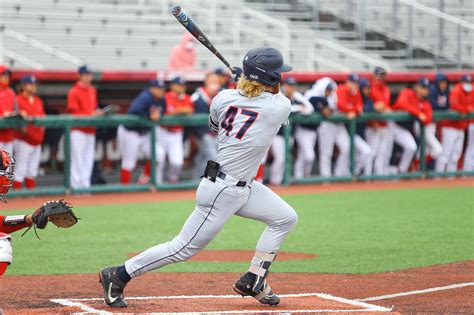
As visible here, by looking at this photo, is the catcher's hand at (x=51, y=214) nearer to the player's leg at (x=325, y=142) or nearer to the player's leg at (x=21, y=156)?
the player's leg at (x=21, y=156)

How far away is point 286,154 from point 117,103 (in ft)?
10.6

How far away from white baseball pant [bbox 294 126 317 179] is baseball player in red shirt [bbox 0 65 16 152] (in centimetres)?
485

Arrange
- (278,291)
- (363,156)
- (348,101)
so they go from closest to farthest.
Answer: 1. (278,291)
2. (348,101)
3. (363,156)

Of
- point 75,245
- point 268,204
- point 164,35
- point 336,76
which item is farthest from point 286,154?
point 268,204

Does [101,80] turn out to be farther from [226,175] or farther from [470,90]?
[226,175]

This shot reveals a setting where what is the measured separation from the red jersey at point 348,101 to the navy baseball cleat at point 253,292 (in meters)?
10.1

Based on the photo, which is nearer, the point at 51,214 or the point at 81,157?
the point at 51,214

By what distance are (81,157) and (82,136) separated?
310 mm

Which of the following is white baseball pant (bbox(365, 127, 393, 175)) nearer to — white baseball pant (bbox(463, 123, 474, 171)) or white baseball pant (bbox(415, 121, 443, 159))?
white baseball pant (bbox(415, 121, 443, 159))

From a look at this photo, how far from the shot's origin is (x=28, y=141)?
13.4 meters

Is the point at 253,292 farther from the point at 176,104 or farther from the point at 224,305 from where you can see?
the point at 176,104

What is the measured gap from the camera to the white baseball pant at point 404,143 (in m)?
16.5

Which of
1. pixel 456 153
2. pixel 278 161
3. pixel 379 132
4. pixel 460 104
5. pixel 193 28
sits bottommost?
pixel 456 153

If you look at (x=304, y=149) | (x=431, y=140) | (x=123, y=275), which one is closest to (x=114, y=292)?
(x=123, y=275)
